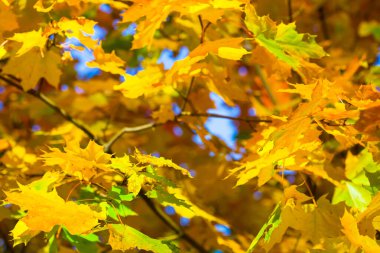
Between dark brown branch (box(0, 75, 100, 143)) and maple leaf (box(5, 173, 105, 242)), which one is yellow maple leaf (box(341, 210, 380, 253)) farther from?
dark brown branch (box(0, 75, 100, 143))

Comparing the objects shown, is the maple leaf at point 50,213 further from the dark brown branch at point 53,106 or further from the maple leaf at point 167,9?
the dark brown branch at point 53,106

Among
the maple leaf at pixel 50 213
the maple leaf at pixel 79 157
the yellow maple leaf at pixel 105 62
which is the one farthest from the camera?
the yellow maple leaf at pixel 105 62

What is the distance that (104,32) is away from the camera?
3.41 meters

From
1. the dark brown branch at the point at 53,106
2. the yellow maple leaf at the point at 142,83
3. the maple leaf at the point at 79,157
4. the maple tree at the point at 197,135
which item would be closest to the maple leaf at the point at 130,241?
the maple tree at the point at 197,135

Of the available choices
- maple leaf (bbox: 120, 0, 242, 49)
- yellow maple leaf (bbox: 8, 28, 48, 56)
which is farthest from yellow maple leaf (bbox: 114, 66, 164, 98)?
yellow maple leaf (bbox: 8, 28, 48, 56)

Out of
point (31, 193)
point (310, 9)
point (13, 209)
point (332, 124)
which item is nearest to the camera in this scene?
point (31, 193)

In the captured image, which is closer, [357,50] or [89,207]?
[89,207]

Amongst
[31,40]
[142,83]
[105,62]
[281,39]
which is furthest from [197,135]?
[31,40]

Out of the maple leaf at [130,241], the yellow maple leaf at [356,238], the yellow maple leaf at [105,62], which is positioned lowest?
the maple leaf at [130,241]

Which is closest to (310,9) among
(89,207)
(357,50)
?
(357,50)

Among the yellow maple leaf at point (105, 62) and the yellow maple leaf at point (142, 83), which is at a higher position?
the yellow maple leaf at point (105, 62)

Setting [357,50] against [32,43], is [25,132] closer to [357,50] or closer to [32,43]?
[32,43]

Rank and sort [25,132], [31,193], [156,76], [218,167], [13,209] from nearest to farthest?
[31,193], [13,209], [156,76], [218,167], [25,132]

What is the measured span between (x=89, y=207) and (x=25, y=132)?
1843 mm
